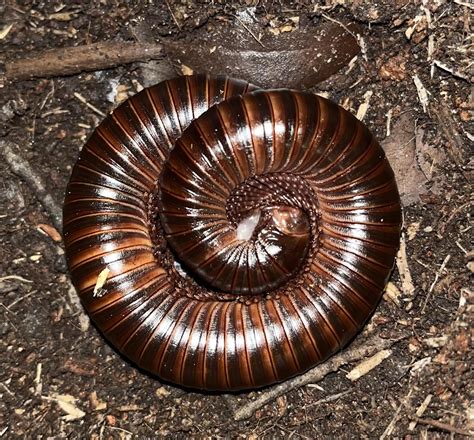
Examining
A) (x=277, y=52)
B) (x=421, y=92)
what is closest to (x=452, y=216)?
(x=421, y=92)

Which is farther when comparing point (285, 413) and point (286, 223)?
point (285, 413)

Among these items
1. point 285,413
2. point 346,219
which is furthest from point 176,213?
point 285,413

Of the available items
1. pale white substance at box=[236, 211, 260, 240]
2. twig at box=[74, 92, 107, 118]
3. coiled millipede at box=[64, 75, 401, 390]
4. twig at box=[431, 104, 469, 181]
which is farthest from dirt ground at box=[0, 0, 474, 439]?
pale white substance at box=[236, 211, 260, 240]

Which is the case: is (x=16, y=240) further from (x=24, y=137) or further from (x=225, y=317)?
(x=225, y=317)

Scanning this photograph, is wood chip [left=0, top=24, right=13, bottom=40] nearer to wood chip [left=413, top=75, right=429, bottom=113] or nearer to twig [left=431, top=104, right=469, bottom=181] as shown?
wood chip [left=413, top=75, right=429, bottom=113]

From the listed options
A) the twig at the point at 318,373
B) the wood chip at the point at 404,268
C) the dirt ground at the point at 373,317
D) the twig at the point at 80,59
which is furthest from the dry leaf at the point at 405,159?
the twig at the point at 80,59

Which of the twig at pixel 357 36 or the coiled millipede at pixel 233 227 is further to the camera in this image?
the twig at pixel 357 36

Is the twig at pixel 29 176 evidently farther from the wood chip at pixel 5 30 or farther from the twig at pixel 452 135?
the twig at pixel 452 135

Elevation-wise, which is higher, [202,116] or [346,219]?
[202,116]
